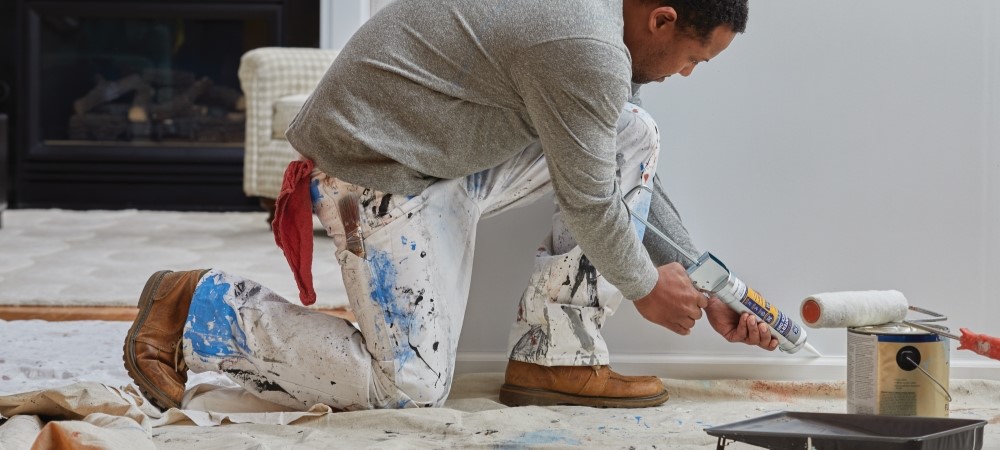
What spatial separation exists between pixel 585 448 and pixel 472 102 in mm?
451

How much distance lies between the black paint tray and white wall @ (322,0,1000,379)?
0.56 m

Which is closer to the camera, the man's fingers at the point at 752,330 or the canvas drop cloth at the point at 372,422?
the canvas drop cloth at the point at 372,422

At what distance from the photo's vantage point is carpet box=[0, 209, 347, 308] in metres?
2.62

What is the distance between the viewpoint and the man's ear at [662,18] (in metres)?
1.36

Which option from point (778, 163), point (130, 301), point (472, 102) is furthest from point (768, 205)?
point (130, 301)

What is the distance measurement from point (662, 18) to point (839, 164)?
571 millimetres

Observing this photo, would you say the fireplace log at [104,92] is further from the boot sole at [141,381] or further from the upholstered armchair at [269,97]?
the boot sole at [141,381]

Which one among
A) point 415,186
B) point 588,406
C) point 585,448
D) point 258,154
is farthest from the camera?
point 258,154

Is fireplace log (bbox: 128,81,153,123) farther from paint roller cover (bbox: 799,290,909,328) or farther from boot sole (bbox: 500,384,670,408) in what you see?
paint roller cover (bbox: 799,290,909,328)

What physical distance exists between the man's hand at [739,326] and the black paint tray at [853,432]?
0.27m

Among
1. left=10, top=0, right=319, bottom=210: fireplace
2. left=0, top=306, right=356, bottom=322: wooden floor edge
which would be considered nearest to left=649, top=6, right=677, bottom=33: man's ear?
left=0, top=306, right=356, bottom=322: wooden floor edge

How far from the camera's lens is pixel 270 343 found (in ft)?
4.87

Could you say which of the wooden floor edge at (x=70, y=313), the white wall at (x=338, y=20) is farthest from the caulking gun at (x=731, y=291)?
the white wall at (x=338, y=20)

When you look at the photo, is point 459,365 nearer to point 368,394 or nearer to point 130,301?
point 368,394
